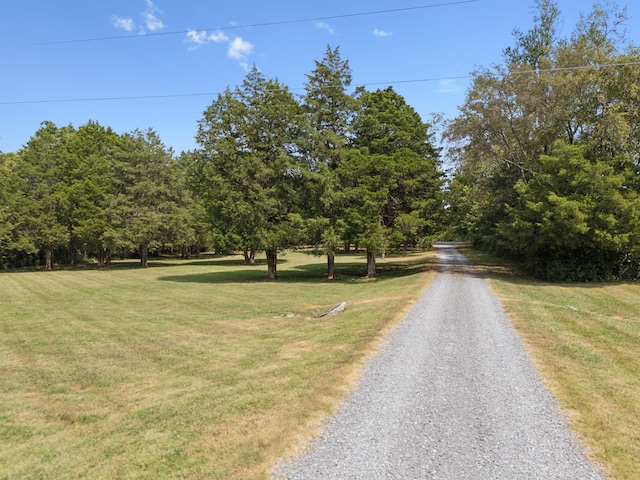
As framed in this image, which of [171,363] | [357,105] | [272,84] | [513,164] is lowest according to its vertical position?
[171,363]

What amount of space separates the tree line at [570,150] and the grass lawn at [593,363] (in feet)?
16.9

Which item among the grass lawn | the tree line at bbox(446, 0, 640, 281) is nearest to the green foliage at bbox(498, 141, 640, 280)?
the tree line at bbox(446, 0, 640, 281)

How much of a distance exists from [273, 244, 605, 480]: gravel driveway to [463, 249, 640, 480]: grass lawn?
31 centimetres

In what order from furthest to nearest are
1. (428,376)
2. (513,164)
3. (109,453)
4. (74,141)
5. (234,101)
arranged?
1. (74,141)
2. (234,101)
3. (513,164)
4. (428,376)
5. (109,453)

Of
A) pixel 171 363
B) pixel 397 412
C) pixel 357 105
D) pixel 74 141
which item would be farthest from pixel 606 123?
pixel 74 141

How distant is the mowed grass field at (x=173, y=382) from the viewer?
5117 millimetres

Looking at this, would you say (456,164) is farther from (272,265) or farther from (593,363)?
(593,363)

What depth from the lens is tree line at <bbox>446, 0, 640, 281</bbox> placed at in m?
20.2

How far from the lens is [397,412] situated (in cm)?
584

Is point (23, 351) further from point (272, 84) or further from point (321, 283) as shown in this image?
point (272, 84)

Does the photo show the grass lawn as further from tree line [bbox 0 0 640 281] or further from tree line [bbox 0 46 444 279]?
tree line [bbox 0 46 444 279]

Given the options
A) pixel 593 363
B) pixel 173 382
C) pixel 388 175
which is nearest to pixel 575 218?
pixel 388 175

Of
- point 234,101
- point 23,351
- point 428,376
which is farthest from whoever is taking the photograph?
point 234,101

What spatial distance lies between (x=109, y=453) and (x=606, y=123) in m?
26.1
